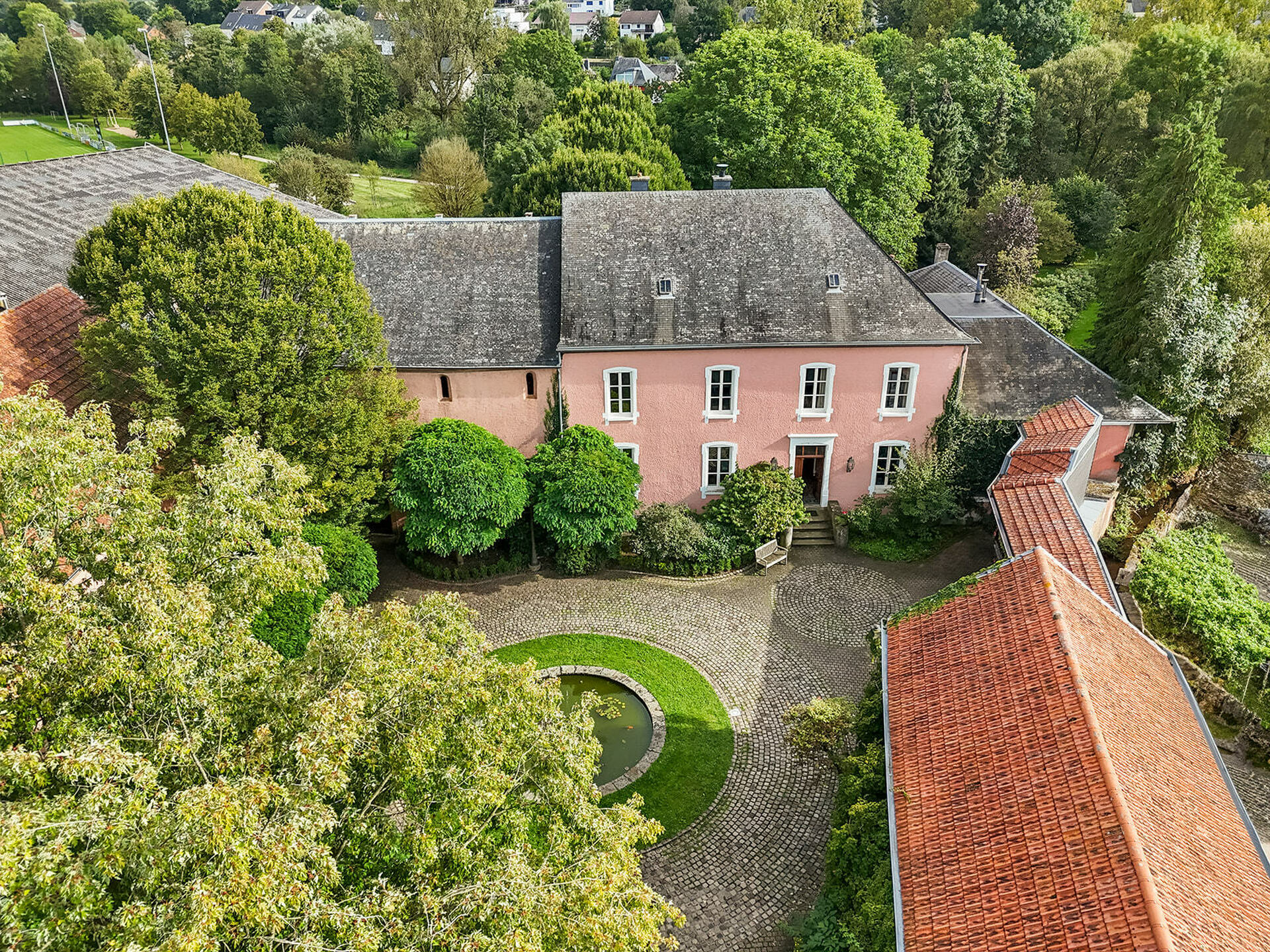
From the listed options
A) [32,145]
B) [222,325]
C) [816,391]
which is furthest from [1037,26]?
[32,145]

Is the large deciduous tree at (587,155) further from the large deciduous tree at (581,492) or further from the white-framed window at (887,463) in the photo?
the white-framed window at (887,463)

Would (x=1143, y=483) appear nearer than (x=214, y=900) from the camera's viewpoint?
No

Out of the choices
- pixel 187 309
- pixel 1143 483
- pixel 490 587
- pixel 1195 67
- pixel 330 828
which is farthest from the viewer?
pixel 1195 67

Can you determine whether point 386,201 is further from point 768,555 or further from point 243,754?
point 243,754

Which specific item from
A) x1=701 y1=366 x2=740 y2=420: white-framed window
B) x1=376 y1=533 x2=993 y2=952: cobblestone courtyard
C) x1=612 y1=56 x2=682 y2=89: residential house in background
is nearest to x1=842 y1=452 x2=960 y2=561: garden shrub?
x1=376 y1=533 x2=993 y2=952: cobblestone courtyard

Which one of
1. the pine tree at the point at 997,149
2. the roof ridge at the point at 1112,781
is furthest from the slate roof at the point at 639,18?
the roof ridge at the point at 1112,781

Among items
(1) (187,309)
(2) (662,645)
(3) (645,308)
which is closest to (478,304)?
(3) (645,308)

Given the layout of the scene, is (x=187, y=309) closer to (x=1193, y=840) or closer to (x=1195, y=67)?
(x=1193, y=840)

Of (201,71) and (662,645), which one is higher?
(201,71)
